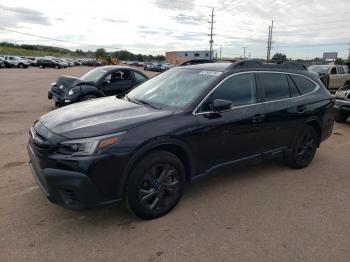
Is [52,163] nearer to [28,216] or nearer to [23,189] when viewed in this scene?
[28,216]

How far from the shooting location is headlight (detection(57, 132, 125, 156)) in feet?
11.0

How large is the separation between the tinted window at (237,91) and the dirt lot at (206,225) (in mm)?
1222

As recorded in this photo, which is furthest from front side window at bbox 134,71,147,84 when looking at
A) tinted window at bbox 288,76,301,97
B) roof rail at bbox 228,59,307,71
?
tinted window at bbox 288,76,301,97

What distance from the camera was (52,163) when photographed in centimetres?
338

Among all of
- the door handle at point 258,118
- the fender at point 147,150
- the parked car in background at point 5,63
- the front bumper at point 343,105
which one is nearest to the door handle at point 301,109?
the door handle at point 258,118

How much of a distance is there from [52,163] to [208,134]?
1818 mm

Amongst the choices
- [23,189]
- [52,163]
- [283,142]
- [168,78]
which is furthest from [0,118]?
[283,142]

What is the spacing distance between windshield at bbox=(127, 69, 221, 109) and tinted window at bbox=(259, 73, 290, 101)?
2.96 ft

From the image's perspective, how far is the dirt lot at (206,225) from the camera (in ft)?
10.7

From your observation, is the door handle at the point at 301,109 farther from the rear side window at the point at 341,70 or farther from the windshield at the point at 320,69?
the rear side window at the point at 341,70

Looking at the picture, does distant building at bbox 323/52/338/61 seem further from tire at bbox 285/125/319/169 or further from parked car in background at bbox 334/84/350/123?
tire at bbox 285/125/319/169

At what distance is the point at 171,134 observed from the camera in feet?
12.5

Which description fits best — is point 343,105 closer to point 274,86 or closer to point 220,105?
point 274,86

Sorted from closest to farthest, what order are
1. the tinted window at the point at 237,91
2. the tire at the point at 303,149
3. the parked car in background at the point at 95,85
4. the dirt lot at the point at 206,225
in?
the dirt lot at the point at 206,225
the tinted window at the point at 237,91
the tire at the point at 303,149
the parked car in background at the point at 95,85
